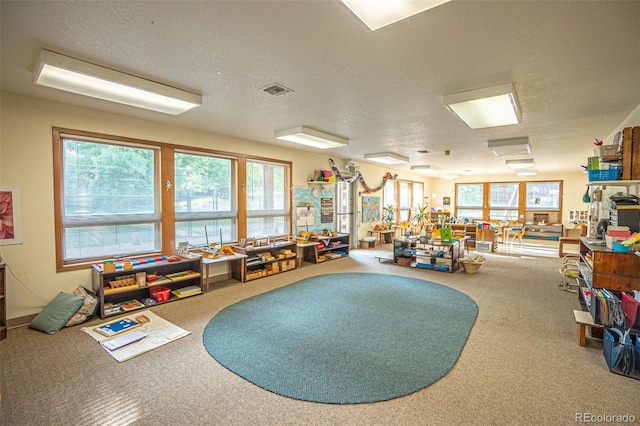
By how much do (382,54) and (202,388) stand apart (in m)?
2.89

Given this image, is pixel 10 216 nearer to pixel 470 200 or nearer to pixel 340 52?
pixel 340 52

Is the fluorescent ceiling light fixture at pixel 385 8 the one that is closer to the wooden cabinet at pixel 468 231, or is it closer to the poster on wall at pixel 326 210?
the poster on wall at pixel 326 210

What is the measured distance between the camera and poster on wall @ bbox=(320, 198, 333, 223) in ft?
24.0

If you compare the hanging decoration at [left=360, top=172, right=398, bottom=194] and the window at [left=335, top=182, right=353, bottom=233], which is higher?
the hanging decoration at [left=360, top=172, right=398, bottom=194]

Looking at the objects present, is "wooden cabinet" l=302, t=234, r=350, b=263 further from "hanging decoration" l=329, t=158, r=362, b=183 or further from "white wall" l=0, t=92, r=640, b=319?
"white wall" l=0, t=92, r=640, b=319

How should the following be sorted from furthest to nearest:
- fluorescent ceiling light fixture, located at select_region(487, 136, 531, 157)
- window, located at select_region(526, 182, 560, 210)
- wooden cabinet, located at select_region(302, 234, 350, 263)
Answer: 1. window, located at select_region(526, 182, 560, 210)
2. wooden cabinet, located at select_region(302, 234, 350, 263)
3. fluorescent ceiling light fixture, located at select_region(487, 136, 531, 157)

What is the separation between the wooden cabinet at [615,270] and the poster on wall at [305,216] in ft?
16.2

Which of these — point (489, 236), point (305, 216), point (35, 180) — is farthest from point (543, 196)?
point (35, 180)

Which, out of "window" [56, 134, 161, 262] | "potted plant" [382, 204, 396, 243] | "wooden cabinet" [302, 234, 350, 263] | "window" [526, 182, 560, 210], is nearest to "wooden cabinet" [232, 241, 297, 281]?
"wooden cabinet" [302, 234, 350, 263]

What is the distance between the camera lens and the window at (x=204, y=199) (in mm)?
4703

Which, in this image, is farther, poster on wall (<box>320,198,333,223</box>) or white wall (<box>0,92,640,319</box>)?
poster on wall (<box>320,198,333,223</box>)

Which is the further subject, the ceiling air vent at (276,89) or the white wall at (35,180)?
the white wall at (35,180)

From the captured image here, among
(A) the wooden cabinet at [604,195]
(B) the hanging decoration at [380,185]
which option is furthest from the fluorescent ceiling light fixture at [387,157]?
A: (A) the wooden cabinet at [604,195]

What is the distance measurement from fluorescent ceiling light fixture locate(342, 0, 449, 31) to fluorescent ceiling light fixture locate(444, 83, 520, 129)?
1.60 metres
